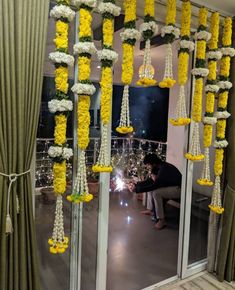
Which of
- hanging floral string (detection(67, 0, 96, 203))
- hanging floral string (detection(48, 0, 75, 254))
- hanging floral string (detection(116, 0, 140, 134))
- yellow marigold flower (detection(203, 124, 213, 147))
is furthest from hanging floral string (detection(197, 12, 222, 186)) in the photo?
hanging floral string (detection(48, 0, 75, 254))

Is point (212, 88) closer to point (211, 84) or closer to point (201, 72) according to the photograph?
point (211, 84)

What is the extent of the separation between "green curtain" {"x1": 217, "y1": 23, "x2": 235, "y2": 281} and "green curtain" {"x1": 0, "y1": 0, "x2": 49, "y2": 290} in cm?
174

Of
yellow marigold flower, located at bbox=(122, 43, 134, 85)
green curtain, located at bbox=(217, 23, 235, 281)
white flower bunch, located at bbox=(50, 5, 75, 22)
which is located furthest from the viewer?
green curtain, located at bbox=(217, 23, 235, 281)

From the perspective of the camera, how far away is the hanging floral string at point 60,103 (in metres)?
1.47

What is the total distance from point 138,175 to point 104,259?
3.08m

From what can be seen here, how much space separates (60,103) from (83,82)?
0.19 metres

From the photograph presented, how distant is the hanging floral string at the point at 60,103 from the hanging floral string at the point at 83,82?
66 mm

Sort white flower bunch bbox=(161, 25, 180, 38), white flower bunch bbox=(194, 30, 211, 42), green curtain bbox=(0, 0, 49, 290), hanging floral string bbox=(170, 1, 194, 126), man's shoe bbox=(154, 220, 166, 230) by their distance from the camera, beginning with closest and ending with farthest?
green curtain bbox=(0, 0, 49, 290)
white flower bunch bbox=(161, 25, 180, 38)
hanging floral string bbox=(170, 1, 194, 126)
white flower bunch bbox=(194, 30, 211, 42)
man's shoe bbox=(154, 220, 166, 230)

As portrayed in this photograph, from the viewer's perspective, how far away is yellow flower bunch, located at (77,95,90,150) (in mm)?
1601

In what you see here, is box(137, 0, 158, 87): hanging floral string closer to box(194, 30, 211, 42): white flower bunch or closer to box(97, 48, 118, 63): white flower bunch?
box(97, 48, 118, 63): white flower bunch

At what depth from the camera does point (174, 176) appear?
143 inches

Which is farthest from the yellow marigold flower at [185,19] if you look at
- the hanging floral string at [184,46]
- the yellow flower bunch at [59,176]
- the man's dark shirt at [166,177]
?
the man's dark shirt at [166,177]

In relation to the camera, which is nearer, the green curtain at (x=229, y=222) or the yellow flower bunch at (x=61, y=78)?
the yellow flower bunch at (x=61, y=78)

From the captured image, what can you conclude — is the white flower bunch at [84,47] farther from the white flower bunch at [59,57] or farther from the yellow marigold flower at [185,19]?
the yellow marigold flower at [185,19]
